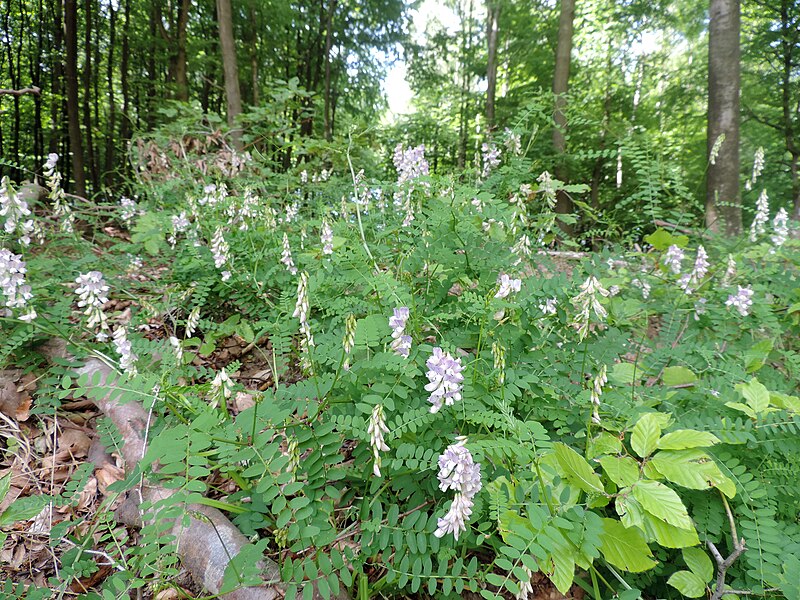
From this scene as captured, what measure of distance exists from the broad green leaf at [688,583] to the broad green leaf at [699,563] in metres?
0.02

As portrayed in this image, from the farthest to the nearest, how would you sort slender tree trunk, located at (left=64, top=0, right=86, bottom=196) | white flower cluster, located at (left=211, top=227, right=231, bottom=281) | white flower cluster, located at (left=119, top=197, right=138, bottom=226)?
slender tree trunk, located at (left=64, top=0, right=86, bottom=196) < white flower cluster, located at (left=119, top=197, right=138, bottom=226) < white flower cluster, located at (left=211, top=227, right=231, bottom=281)

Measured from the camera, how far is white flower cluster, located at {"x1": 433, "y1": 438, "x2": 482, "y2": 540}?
115 centimetres

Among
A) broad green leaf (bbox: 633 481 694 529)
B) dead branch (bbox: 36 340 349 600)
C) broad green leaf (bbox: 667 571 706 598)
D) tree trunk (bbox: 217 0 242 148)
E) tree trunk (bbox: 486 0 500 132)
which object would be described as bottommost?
dead branch (bbox: 36 340 349 600)

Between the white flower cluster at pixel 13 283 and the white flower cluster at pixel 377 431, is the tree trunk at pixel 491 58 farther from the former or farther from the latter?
the white flower cluster at pixel 377 431

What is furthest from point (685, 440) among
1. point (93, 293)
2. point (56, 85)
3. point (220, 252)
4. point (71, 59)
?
point (56, 85)

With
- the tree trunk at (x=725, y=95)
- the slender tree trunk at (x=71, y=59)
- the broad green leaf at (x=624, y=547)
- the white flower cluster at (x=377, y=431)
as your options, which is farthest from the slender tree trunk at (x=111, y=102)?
the broad green leaf at (x=624, y=547)

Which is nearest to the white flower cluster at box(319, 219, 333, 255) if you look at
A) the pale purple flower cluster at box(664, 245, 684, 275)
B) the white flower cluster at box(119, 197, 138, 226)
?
the pale purple flower cluster at box(664, 245, 684, 275)

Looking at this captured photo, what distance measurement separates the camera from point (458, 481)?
1.17 metres

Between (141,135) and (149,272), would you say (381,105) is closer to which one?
(141,135)

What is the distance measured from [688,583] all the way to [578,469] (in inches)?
17.9

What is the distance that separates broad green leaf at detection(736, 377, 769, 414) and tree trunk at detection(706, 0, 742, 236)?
164 inches

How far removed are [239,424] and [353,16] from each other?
15.7 metres

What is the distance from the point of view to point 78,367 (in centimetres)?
221

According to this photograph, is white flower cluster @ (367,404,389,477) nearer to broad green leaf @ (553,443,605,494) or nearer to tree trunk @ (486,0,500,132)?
broad green leaf @ (553,443,605,494)
